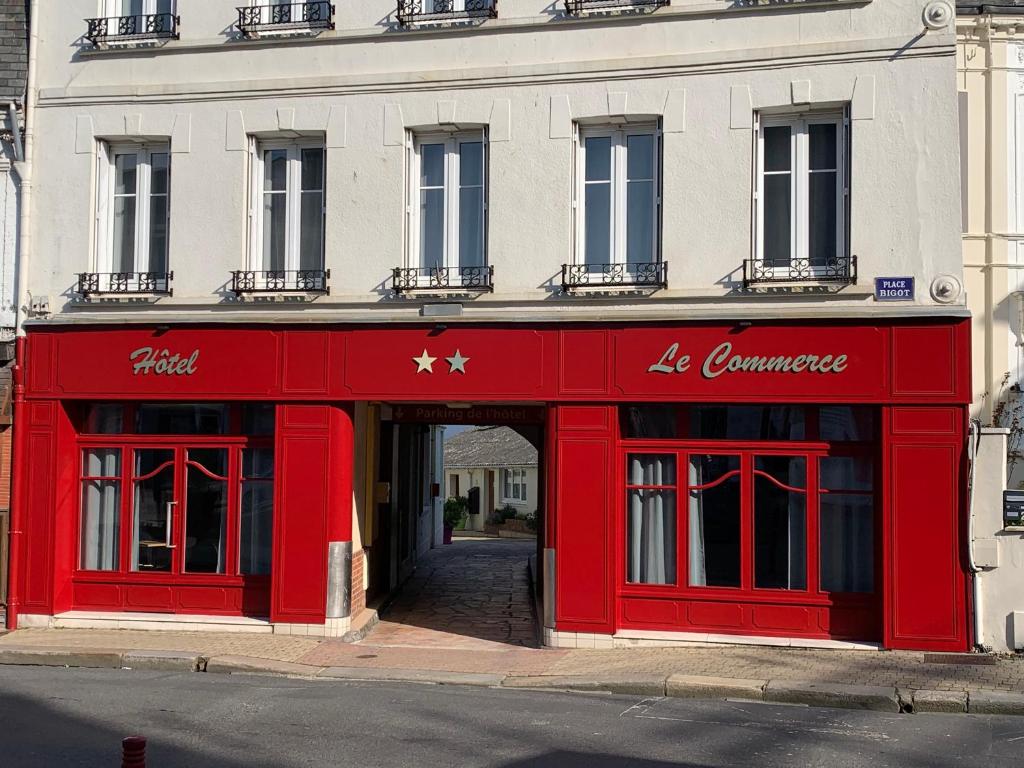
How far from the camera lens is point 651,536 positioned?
12781 millimetres

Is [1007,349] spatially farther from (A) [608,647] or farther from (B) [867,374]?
(A) [608,647]

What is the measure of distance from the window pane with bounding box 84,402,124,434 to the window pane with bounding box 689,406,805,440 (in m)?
6.80

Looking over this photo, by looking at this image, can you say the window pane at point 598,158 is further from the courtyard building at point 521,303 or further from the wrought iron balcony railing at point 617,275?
the wrought iron balcony railing at point 617,275

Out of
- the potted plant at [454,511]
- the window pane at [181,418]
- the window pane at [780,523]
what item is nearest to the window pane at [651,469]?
the window pane at [780,523]

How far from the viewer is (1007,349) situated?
523 inches

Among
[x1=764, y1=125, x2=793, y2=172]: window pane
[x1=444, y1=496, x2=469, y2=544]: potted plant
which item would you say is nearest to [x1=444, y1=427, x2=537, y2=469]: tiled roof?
[x1=444, y1=496, x2=469, y2=544]: potted plant

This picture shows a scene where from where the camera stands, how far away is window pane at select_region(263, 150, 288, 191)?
13719 mm

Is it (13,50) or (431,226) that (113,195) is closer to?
(13,50)

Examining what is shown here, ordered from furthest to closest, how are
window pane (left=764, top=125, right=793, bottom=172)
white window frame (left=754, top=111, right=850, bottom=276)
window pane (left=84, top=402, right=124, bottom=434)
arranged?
1. window pane (left=84, top=402, right=124, bottom=434)
2. window pane (left=764, top=125, right=793, bottom=172)
3. white window frame (left=754, top=111, right=850, bottom=276)

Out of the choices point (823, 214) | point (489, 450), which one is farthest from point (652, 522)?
point (489, 450)

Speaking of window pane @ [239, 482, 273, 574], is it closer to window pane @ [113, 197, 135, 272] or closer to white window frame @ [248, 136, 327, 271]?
white window frame @ [248, 136, 327, 271]

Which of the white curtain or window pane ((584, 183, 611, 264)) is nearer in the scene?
the white curtain

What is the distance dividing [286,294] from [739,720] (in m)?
6.86

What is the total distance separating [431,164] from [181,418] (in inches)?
166
